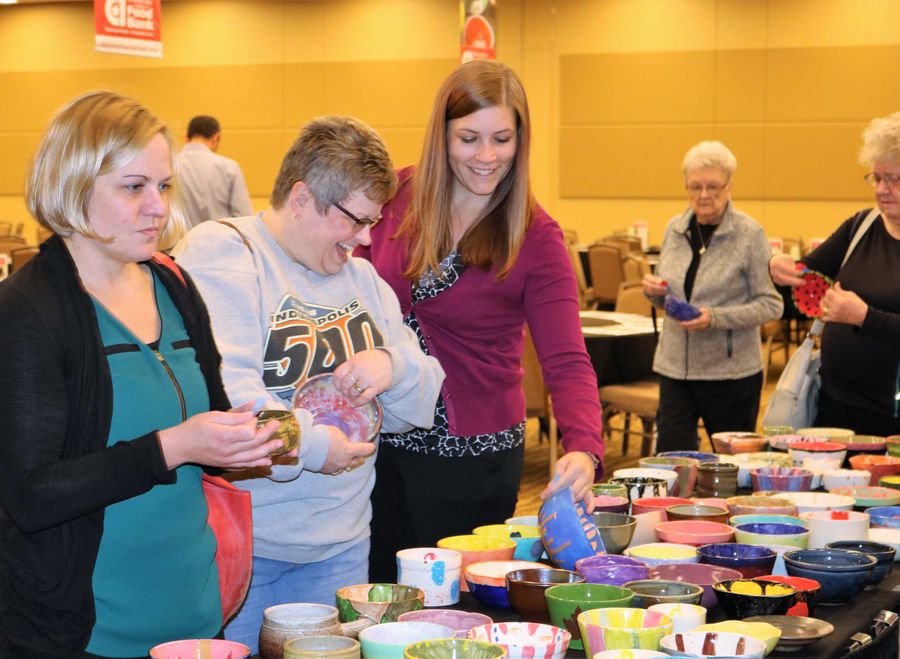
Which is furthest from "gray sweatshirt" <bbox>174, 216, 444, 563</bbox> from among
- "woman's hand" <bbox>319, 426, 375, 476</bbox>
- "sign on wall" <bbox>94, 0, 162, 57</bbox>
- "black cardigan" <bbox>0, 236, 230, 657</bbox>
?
"sign on wall" <bbox>94, 0, 162, 57</bbox>

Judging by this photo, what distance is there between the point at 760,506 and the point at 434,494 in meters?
0.63

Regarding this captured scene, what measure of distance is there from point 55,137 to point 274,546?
30.1 inches

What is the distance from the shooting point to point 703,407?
4.11m

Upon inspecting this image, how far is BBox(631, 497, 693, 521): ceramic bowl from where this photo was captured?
2047 millimetres

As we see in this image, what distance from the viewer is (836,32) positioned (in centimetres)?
1082

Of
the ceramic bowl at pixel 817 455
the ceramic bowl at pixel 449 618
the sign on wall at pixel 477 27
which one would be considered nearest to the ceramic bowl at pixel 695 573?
the ceramic bowl at pixel 449 618

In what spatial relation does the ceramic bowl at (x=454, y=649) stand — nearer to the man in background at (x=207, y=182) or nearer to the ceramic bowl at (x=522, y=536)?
the ceramic bowl at (x=522, y=536)

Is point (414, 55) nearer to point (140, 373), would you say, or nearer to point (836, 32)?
point (836, 32)

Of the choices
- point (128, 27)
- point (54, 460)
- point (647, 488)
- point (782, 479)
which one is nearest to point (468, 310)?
point (647, 488)

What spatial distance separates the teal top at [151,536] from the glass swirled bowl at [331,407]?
0.30 m

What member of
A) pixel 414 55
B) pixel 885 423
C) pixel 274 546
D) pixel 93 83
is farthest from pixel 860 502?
pixel 93 83

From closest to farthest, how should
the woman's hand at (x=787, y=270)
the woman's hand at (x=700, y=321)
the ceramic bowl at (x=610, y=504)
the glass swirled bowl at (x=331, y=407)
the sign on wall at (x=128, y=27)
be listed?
the glass swirled bowl at (x=331, y=407), the ceramic bowl at (x=610, y=504), the woman's hand at (x=787, y=270), the woman's hand at (x=700, y=321), the sign on wall at (x=128, y=27)

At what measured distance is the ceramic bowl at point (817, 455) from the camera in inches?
98.2

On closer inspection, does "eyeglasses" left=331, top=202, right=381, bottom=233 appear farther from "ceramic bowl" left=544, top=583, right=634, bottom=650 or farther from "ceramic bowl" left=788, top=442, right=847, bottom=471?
"ceramic bowl" left=788, top=442, right=847, bottom=471
